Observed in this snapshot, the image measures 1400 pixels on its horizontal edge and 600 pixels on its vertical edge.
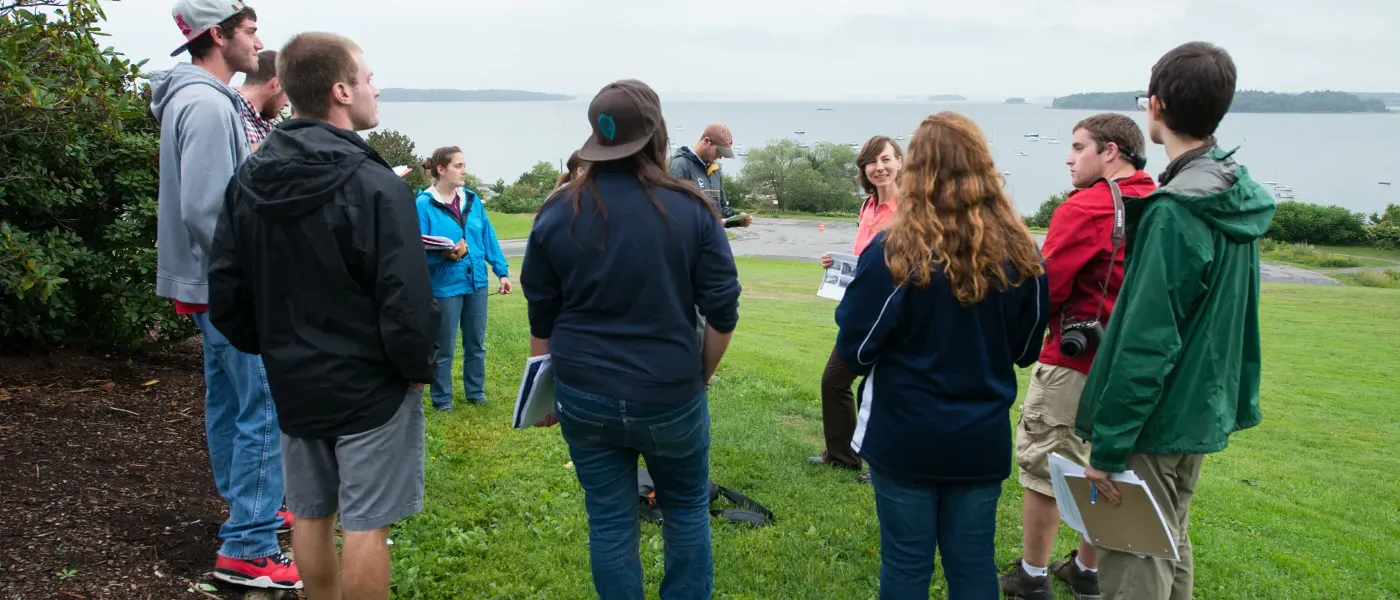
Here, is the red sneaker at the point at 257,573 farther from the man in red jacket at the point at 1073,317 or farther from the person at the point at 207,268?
the man in red jacket at the point at 1073,317

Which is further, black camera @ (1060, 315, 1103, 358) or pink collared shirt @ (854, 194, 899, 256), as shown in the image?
pink collared shirt @ (854, 194, 899, 256)

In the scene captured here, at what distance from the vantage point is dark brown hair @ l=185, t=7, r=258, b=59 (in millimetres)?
3904

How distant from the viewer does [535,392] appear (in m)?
3.54

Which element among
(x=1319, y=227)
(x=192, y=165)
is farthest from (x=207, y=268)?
(x=1319, y=227)

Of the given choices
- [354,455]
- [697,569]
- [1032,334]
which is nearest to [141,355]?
[354,455]

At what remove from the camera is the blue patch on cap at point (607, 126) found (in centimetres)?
317

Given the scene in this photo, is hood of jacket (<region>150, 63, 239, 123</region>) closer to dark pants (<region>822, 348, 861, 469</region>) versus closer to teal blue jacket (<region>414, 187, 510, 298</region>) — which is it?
teal blue jacket (<region>414, 187, 510, 298</region>)

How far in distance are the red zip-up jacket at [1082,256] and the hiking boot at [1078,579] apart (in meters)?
1.14

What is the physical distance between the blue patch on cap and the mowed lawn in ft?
7.16

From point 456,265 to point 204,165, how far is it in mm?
3561

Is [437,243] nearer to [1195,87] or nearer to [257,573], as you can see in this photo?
[257,573]

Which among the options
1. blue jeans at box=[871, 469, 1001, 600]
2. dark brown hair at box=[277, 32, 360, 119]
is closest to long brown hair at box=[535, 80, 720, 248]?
dark brown hair at box=[277, 32, 360, 119]

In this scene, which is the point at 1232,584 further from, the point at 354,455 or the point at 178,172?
the point at 178,172

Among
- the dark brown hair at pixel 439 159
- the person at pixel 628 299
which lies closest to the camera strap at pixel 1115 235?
the person at pixel 628 299
